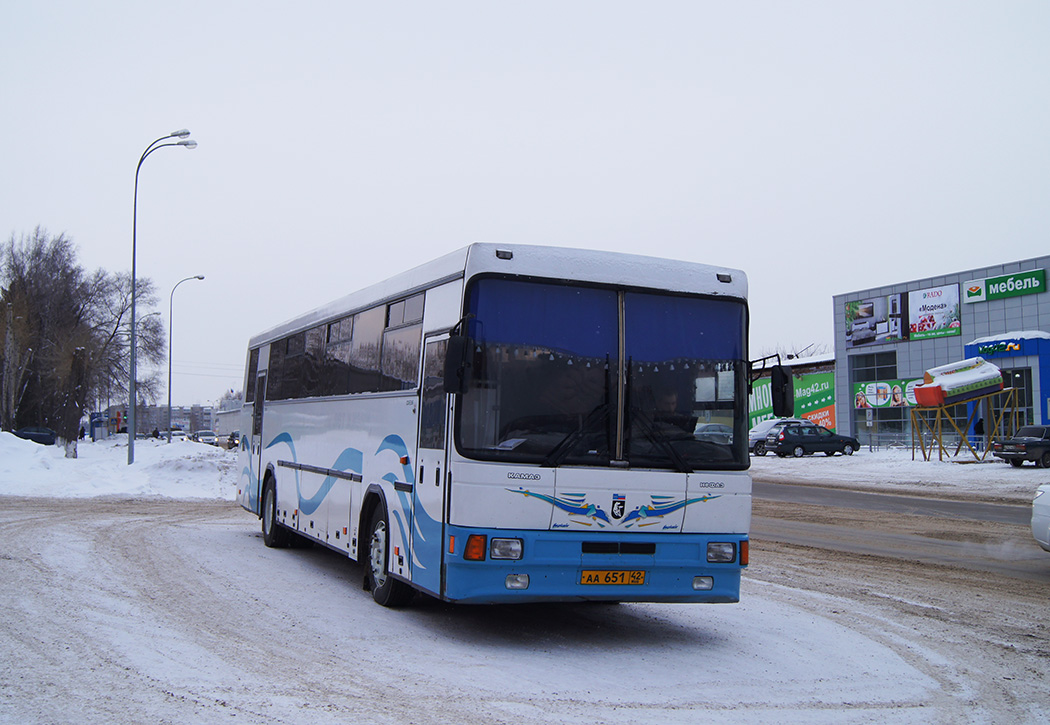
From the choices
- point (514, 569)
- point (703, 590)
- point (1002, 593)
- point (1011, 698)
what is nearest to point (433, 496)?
point (514, 569)

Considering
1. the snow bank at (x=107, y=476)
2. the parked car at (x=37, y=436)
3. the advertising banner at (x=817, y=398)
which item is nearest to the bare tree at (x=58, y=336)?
the parked car at (x=37, y=436)

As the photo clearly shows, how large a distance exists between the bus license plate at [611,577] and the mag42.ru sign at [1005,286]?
47894 millimetres

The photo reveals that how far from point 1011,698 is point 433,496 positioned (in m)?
4.34

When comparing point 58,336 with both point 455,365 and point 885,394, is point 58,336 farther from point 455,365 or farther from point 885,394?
point 455,365

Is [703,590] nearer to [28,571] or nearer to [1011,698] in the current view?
[1011,698]

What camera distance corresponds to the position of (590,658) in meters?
7.52

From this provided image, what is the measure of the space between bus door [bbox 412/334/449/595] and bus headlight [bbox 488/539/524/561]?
18.2 inches

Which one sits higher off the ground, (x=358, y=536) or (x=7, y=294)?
(x=7, y=294)

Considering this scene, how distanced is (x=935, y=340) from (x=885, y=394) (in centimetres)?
404

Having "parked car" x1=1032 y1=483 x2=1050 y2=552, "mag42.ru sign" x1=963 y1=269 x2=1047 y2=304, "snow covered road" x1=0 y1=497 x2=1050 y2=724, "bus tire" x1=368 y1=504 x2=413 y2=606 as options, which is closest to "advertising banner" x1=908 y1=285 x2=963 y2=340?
"mag42.ru sign" x1=963 y1=269 x2=1047 y2=304

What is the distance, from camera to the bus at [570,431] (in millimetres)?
7562

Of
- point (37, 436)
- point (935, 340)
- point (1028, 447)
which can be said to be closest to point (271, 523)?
point (1028, 447)

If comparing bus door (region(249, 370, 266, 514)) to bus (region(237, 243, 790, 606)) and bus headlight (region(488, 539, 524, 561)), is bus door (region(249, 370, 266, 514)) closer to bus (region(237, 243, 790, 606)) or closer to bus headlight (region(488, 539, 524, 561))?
bus (region(237, 243, 790, 606))

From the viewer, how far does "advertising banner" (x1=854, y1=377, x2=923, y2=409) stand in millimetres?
54625
